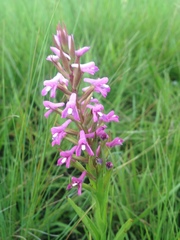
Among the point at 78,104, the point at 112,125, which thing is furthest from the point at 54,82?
the point at 112,125

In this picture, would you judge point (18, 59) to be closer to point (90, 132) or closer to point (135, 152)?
point (135, 152)

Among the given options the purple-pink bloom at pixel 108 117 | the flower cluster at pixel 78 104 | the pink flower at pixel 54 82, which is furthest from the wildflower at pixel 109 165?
the pink flower at pixel 54 82

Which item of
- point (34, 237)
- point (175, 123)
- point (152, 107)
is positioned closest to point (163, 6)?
point (152, 107)

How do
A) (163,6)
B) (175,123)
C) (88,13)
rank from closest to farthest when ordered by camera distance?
1. (175,123)
2. (88,13)
3. (163,6)

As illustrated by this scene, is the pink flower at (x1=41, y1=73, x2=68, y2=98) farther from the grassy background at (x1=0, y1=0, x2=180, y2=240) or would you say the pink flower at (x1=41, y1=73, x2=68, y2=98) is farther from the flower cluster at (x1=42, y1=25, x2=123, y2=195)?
the grassy background at (x1=0, y1=0, x2=180, y2=240)

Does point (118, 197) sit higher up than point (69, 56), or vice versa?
point (69, 56)

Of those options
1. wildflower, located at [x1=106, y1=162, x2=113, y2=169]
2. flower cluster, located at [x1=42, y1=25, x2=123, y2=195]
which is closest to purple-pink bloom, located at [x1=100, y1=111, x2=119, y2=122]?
flower cluster, located at [x1=42, y1=25, x2=123, y2=195]
